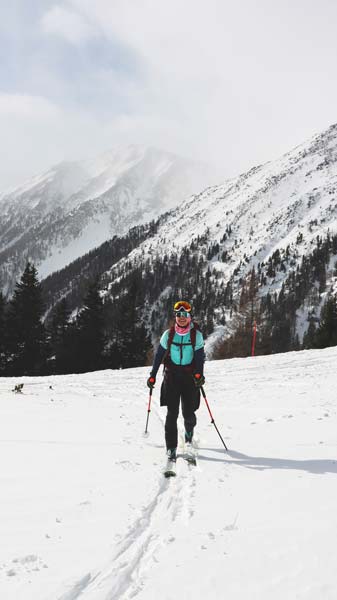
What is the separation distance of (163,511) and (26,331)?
3473 cm

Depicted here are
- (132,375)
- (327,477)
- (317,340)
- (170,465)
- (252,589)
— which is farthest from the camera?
(317,340)

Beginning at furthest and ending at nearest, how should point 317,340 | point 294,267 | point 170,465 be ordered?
point 294,267 < point 317,340 < point 170,465

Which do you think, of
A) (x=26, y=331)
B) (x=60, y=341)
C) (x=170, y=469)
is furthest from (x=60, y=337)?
(x=170, y=469)

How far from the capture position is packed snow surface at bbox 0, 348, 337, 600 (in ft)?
10.2

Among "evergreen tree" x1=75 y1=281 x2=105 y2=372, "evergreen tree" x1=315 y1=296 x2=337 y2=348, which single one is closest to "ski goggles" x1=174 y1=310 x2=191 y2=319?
"evergreen tree" x1=75 y1=281 x2=105 y2=372

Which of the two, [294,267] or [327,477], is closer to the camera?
[327,477]

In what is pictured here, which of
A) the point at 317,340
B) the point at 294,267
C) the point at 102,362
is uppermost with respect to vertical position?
the point at 294,267

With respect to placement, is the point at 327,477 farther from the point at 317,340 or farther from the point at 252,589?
the point at 317,340

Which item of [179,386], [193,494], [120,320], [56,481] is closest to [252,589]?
[193,494]

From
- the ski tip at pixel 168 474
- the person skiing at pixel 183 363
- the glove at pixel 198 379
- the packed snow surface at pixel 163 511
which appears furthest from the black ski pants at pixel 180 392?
the ski tip at pixel 168 474

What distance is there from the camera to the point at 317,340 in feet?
136

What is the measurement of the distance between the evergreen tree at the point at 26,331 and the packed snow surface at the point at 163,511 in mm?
27923

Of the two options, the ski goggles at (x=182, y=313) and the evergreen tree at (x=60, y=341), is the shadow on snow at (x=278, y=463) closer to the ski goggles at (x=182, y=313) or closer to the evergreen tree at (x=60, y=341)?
the ski goggles at (x=182, y=313)

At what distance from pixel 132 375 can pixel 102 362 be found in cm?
2304
